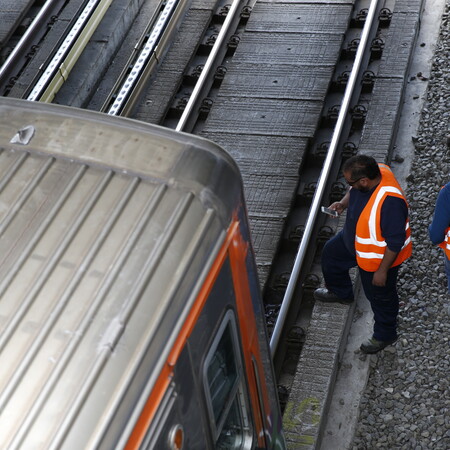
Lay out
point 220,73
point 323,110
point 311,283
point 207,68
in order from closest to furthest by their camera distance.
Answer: point 311,283 → point 323,110 → point 207,68 → point 220,73

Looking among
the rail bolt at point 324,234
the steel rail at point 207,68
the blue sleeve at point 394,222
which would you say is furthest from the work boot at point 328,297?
the steel rail at point 207,68

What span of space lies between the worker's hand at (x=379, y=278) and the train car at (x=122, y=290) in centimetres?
179

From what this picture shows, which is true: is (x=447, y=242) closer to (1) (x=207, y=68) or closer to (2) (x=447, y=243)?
(2) (x=447, y=243)

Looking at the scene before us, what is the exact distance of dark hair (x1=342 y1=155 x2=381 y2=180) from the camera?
19.3 feet

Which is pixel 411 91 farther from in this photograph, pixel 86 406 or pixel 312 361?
pixel 86 406

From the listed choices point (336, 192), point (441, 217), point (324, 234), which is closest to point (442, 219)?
point (441, 217)

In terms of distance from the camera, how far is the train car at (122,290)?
3234 mm

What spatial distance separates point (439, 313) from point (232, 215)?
3.49 meters

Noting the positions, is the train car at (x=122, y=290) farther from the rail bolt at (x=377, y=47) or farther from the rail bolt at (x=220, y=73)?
the rail bolt at (x=377, y=47)

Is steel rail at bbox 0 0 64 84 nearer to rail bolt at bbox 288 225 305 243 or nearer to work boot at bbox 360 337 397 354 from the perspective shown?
rail bolt at bbox 288 225 305 243

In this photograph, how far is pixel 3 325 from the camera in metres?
3.42

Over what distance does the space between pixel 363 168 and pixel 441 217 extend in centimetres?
68

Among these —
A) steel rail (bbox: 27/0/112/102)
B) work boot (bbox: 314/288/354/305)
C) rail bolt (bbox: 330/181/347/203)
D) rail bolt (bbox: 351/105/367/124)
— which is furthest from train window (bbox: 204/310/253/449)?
steel rail (bbox: 27/0/112/102)

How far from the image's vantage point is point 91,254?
3.67 m
